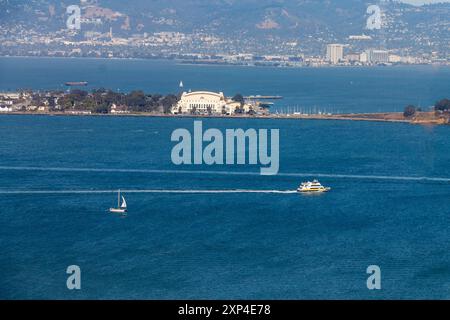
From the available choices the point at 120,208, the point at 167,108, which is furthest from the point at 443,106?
the point at 120,208

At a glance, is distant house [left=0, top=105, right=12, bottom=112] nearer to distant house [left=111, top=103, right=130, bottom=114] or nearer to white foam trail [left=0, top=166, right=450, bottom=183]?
distant house [left=111, top=103, right=130, bottom=114]

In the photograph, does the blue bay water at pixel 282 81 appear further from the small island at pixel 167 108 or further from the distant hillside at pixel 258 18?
the distant hillside at pixel 258 18

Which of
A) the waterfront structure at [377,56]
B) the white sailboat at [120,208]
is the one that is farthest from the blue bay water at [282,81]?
the white sailboat at [120,208]

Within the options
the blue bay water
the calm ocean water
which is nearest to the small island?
the blue bay water

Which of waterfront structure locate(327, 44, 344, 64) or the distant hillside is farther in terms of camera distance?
the distant hillside
